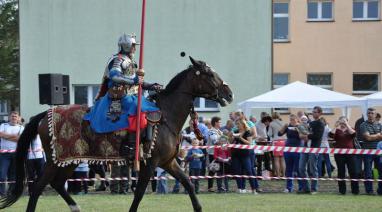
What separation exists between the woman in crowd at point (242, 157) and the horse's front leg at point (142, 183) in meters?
6.38

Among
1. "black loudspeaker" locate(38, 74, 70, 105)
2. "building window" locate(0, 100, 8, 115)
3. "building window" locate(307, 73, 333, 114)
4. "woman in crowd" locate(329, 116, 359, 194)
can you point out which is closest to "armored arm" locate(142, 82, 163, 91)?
"black loudspeaker" locate(38, 74, 70, 105)

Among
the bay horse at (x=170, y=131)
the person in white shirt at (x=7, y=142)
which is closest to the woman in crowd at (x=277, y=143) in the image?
the person in white shirt at (x=7, y=142)

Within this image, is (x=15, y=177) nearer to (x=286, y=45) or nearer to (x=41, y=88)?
(x=41, y=88)

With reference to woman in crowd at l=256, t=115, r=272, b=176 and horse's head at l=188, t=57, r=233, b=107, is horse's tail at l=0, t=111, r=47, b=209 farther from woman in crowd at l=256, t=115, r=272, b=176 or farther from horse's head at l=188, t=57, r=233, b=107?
woman in crowd at l=256, t=115, r=272, b=176

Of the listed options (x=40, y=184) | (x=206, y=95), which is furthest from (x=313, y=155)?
(x=40, y=184)

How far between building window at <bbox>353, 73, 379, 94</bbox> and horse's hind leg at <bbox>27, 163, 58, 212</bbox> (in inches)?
917

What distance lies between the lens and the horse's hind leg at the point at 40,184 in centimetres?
1054

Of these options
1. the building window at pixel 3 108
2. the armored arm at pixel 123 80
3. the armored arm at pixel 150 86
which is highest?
the armored arm at pixel 123 80

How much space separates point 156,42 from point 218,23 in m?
2.21

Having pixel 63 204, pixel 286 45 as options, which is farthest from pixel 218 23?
pixel 63 204

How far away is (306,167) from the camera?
16.9 m

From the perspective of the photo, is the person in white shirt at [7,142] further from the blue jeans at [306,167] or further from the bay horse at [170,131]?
the blue jeans at [306,167]

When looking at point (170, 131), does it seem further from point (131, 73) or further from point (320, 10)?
point (320, 10)

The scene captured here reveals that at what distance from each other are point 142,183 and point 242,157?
6800mm
